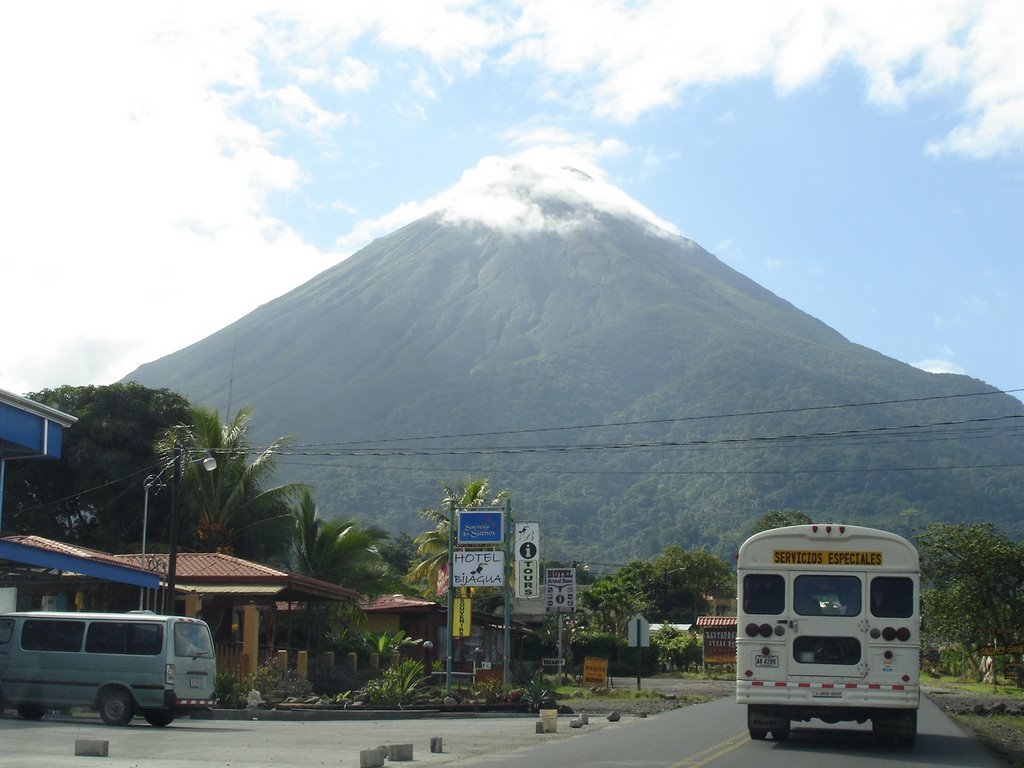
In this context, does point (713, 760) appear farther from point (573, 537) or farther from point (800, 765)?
point (573, 537)

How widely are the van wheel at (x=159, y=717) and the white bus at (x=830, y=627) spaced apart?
914cm

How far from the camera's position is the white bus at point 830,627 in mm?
15781

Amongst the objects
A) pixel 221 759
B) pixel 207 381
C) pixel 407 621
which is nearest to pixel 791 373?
pixel 207 381

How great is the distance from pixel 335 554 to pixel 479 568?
10.4m

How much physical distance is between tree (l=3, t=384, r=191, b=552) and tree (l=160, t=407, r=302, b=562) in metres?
3.95

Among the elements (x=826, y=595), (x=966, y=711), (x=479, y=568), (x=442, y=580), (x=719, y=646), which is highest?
(x=479, y=568)

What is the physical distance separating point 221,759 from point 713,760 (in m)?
5.61

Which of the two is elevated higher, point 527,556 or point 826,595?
point 527,556

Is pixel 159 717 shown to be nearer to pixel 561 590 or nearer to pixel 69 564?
pixel 69 564

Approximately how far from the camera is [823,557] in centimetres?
1623

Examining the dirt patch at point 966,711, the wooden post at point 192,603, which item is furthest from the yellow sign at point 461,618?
the wooden post at point 192,603

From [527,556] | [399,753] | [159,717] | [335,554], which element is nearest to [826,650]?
[399,753]

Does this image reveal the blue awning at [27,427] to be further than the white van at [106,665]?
Yes

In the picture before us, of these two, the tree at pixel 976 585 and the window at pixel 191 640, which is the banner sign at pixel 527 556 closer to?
the window at pixel 191 640
